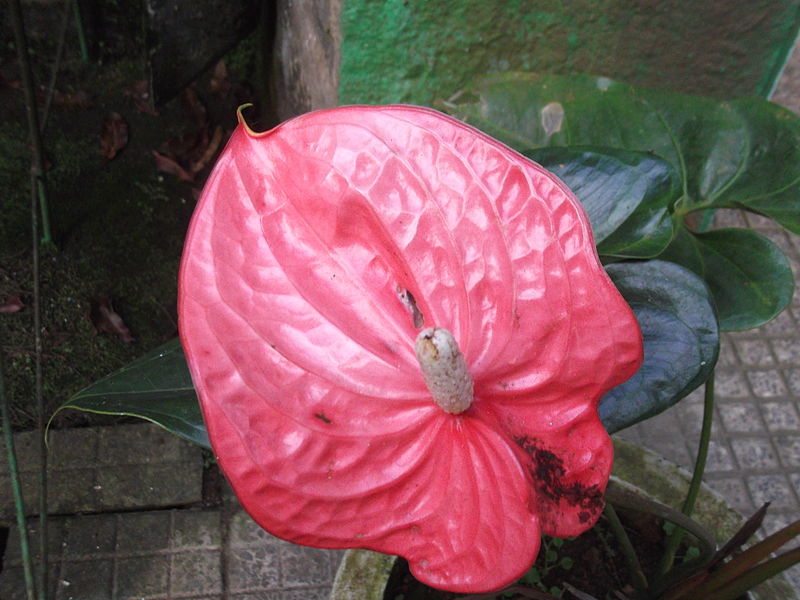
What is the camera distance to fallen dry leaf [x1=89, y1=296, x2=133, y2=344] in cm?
131

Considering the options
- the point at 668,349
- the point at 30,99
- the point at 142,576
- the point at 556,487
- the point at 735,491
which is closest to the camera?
the point at 556,487

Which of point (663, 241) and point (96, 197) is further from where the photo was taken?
point (96, 197)

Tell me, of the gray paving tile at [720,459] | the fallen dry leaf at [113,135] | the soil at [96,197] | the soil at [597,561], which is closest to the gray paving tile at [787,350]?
the gray paving tile at [720,459]

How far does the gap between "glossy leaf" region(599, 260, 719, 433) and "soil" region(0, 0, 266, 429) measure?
3.18ft

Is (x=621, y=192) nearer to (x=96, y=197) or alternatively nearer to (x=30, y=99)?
(x=30, y=99)

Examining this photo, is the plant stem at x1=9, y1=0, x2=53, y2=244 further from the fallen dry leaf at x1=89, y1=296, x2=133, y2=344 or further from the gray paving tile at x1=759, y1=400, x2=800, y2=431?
the gray paving tile at x1=759, y1=400, x2=800, y2=431

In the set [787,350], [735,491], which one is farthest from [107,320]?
[787,350]

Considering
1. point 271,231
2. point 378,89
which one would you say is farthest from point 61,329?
point 271,231

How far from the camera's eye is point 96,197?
1.46 m

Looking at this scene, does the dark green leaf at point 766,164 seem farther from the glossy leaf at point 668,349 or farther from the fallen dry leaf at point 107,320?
the fallen dry leaf at point 107,320

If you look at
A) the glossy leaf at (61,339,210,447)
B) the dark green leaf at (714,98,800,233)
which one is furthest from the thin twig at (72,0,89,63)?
the dark green leaf at (714,98,800,233)

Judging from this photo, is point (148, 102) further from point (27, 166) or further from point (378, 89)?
point (378, 89)

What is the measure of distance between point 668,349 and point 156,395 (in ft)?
1.19

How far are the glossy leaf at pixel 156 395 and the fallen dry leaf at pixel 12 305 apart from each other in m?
0.91
